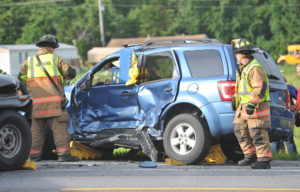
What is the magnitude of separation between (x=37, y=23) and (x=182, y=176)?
107 meters

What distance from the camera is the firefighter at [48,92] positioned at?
12125 mm

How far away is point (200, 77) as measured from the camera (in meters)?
11.7

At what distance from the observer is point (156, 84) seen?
1215 cm

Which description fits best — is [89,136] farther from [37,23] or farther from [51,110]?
[37,23]

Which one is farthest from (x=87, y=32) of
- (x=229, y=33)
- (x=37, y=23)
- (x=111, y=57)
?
(x=111, y=57)

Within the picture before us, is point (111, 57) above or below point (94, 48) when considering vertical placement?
above

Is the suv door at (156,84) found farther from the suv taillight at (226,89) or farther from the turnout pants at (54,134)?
the turnout pants at (54,134)

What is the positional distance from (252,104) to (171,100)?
1235 millimetres

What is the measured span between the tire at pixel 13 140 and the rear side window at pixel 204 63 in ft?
8.81

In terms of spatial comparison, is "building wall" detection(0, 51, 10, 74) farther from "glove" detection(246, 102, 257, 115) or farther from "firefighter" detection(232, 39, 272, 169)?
"glove" detection(246, 102, 257, 115)

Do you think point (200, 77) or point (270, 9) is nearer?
point (200, 77)

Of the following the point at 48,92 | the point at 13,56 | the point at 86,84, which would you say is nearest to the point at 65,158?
the point at 48,92

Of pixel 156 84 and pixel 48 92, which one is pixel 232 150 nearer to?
pixel 156 84

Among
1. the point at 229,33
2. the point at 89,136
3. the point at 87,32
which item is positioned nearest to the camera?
the point at 89,136
